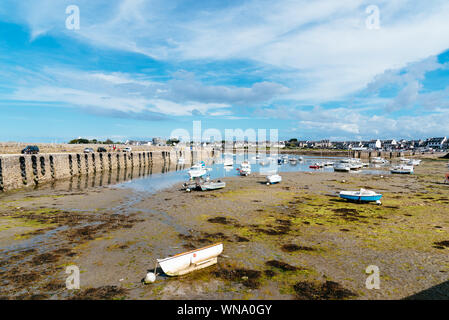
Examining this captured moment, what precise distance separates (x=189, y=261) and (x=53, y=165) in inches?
1670

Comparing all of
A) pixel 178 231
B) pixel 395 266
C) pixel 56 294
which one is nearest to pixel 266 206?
pixel 178 231

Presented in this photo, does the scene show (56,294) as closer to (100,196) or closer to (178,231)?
(178,231)

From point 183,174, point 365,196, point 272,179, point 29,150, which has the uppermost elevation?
point 29,150

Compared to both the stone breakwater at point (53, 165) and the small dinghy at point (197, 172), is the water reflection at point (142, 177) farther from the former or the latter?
the stone breakwater at point (53, 165)

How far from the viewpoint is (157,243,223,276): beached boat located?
1053cm

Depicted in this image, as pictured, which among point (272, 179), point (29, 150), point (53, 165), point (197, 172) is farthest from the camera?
point (197, 172)

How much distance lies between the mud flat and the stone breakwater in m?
8.35

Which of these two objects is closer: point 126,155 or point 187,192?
point 187,192

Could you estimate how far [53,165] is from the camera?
42.0 meters

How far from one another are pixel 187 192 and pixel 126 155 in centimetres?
4605

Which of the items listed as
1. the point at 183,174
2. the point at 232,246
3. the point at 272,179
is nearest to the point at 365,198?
the point at 272,179

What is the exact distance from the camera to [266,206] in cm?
2431

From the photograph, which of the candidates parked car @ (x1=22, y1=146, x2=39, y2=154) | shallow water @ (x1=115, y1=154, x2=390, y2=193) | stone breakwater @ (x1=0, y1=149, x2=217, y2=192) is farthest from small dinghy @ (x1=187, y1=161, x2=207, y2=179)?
parked car @ (x1=22, y1=146, x2=39, y2=154)

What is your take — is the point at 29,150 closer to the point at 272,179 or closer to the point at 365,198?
the point at 272,179
